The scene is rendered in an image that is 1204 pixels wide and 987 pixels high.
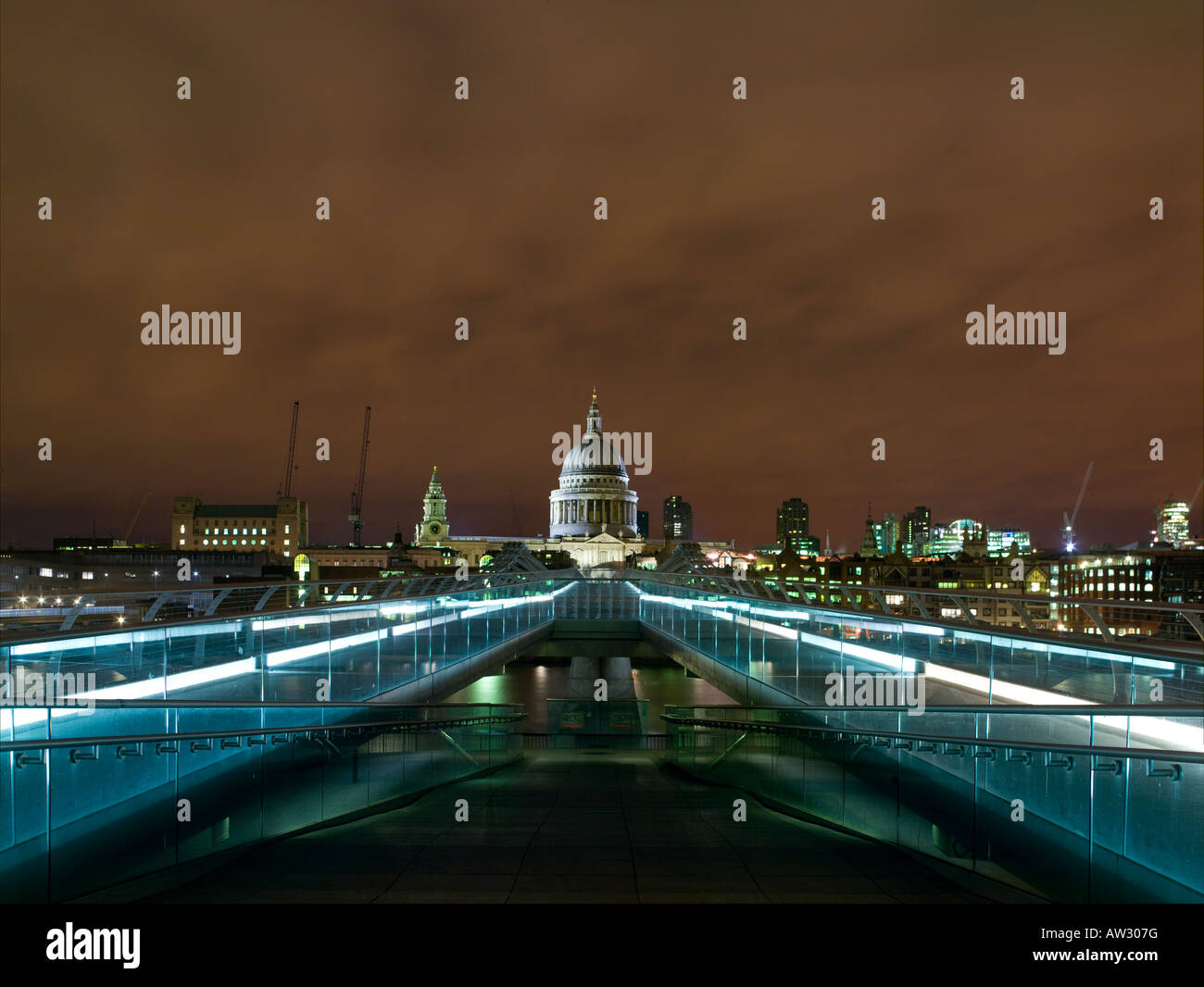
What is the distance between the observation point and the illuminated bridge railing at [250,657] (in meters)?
7.65

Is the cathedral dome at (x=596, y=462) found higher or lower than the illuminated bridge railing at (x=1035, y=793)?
higher

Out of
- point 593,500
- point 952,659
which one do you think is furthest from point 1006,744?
point 593,500

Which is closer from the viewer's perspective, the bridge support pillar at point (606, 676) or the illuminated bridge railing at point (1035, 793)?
the illuminated bridge railing at point (1035, 793)

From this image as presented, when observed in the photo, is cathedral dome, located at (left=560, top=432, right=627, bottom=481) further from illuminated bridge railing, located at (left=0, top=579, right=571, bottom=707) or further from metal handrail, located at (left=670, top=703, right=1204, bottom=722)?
metal handrail, located at (left=670, top=703, right=1204, bottom=722)

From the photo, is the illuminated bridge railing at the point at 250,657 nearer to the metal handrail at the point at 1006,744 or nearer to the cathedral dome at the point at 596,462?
the metal handrail at the point at 1006,744

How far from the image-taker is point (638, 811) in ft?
34.2

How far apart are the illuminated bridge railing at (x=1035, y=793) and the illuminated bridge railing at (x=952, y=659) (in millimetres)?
449

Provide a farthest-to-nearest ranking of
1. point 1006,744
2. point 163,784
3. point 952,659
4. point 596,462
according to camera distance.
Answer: point 596,462, point 952,659, point 163,784, point 1006,744

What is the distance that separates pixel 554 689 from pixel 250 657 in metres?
39.3

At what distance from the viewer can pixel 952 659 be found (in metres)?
9.97

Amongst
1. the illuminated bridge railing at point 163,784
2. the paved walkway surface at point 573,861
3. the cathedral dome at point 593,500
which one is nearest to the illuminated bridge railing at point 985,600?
the paved walkway surface at point 573,861

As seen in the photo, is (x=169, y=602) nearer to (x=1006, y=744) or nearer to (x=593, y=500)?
(x=1006, y=744)

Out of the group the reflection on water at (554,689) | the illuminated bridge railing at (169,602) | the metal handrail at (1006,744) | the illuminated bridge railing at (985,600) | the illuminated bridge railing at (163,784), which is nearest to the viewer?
the metal handrail at (1006,744)
